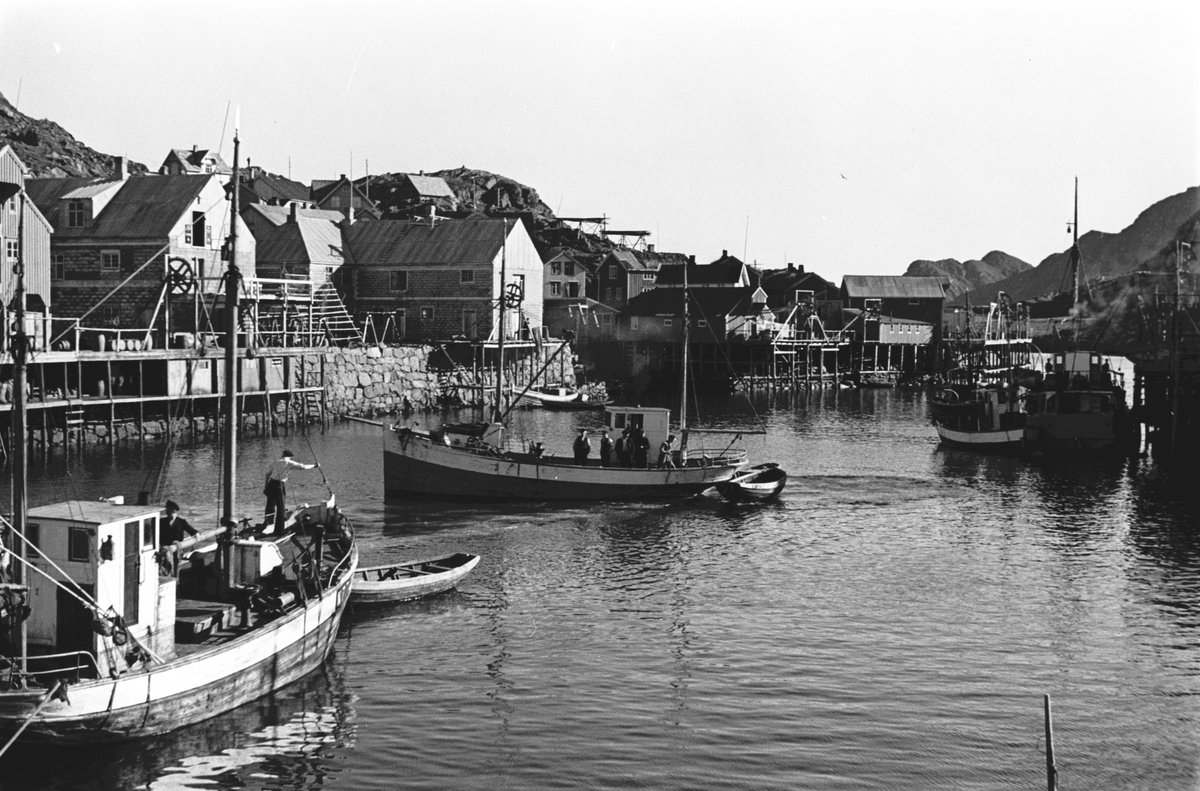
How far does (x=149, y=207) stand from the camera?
77500 millimetres

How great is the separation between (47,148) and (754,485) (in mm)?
112266

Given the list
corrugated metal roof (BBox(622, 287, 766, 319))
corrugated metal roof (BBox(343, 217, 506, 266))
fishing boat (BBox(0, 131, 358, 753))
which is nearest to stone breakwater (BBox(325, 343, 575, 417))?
corrugated metal roof (BBox(343, 217, 506, 266))

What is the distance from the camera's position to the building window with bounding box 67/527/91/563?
70.2 feet

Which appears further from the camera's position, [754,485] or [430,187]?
[430,187]

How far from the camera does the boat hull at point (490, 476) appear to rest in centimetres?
4769

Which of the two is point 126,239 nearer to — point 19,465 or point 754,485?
point 754,485

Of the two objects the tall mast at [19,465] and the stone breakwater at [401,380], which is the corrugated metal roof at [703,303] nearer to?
the stone breakwater at [401,380]

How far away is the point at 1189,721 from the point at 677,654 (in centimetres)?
1038

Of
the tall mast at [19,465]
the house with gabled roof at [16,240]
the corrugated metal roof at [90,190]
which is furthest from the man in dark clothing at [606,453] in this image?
the corrugated metal roof at [90,190]

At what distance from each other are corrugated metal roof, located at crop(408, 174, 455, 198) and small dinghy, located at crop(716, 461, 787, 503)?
414 feet

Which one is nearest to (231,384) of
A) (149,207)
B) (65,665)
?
(65,665)

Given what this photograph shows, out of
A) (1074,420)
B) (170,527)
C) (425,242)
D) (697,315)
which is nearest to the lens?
(170,527)

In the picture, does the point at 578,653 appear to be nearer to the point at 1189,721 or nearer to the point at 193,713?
the point at 193,713

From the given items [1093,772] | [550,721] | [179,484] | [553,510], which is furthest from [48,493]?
[1093,772]
